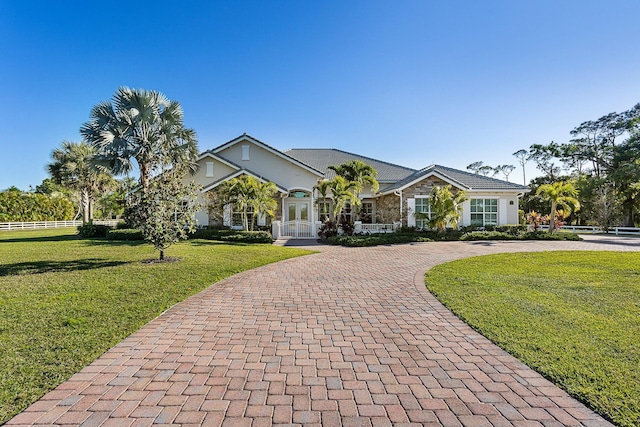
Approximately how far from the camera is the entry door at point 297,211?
939 inches

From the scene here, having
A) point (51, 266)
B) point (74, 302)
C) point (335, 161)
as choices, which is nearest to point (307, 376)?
point (74, 302)

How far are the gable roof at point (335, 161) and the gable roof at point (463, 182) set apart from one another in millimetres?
3308

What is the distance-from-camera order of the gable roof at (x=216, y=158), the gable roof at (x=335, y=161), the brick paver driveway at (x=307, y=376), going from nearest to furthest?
the brick paver driveway at (x=307, y=376), the gable roof at (x=216, y=158), the gable roof at (x=335, y=161)

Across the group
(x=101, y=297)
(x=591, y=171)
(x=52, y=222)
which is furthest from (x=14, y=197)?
(x=591, y=171)

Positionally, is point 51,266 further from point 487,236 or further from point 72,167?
point 72,167

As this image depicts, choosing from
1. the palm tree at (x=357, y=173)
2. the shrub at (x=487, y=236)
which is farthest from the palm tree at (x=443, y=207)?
the palm tree at (x=357, y=173)

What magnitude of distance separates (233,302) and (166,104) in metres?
18.1

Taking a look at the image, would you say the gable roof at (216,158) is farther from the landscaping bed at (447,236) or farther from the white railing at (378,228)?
the white railing at (378,228)

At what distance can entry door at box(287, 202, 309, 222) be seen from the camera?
2386cm

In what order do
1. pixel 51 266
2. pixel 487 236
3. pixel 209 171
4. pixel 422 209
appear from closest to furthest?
pixel 51 266 → pixel 487 236 → pixel 422 209 → pixel 209 171

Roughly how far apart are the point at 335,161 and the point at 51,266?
2282 centimetres

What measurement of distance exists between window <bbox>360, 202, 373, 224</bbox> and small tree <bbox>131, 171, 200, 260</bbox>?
16255mm

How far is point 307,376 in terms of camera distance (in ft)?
11.7

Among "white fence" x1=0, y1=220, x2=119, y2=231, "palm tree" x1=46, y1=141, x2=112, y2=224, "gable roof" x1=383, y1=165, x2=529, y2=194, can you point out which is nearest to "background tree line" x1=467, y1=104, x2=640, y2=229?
"gable roof" x1=383, y1=165, x2=529, y2=194
